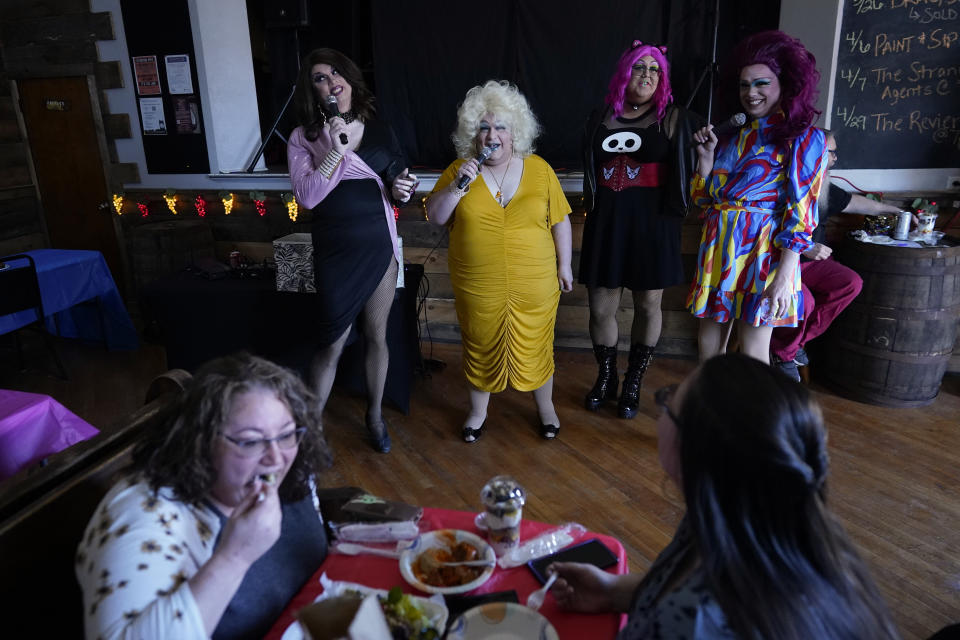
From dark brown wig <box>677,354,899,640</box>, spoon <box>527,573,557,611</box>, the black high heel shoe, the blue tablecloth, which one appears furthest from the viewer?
the blue tablecloth

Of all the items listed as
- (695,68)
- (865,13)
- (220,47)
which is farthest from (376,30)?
(865,13)

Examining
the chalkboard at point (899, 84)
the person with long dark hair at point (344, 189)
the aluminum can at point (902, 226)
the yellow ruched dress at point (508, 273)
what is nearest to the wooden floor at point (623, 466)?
the yellow ruched dress at point (508, 273)

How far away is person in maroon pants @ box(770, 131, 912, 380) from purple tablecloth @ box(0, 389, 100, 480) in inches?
109

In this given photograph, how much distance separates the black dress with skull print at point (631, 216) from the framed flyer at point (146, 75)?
3085 mm

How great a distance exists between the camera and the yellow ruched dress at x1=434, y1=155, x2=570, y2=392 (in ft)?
8.14

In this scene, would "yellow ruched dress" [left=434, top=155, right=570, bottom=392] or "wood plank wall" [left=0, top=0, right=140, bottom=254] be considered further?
"wood plank wall" [left=0, top=0, right=140, bottom=254]

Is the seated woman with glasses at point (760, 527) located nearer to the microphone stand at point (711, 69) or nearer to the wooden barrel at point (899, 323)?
the wooden barrel at point (899, 323)

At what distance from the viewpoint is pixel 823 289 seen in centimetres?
296

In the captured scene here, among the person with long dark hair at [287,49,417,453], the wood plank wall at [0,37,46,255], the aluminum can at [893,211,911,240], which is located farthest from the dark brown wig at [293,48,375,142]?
the wood plank wall at [0,37,46,255]

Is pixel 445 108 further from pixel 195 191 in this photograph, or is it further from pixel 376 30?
pixel 195 191

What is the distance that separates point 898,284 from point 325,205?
2.49 meters

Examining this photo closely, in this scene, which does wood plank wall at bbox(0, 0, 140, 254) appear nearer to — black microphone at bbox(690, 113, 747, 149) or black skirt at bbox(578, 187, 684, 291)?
black skirt at bbox(578, 187, 684, 291)

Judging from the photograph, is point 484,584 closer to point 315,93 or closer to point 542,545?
point 542,545

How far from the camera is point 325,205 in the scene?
2410 millimetres
